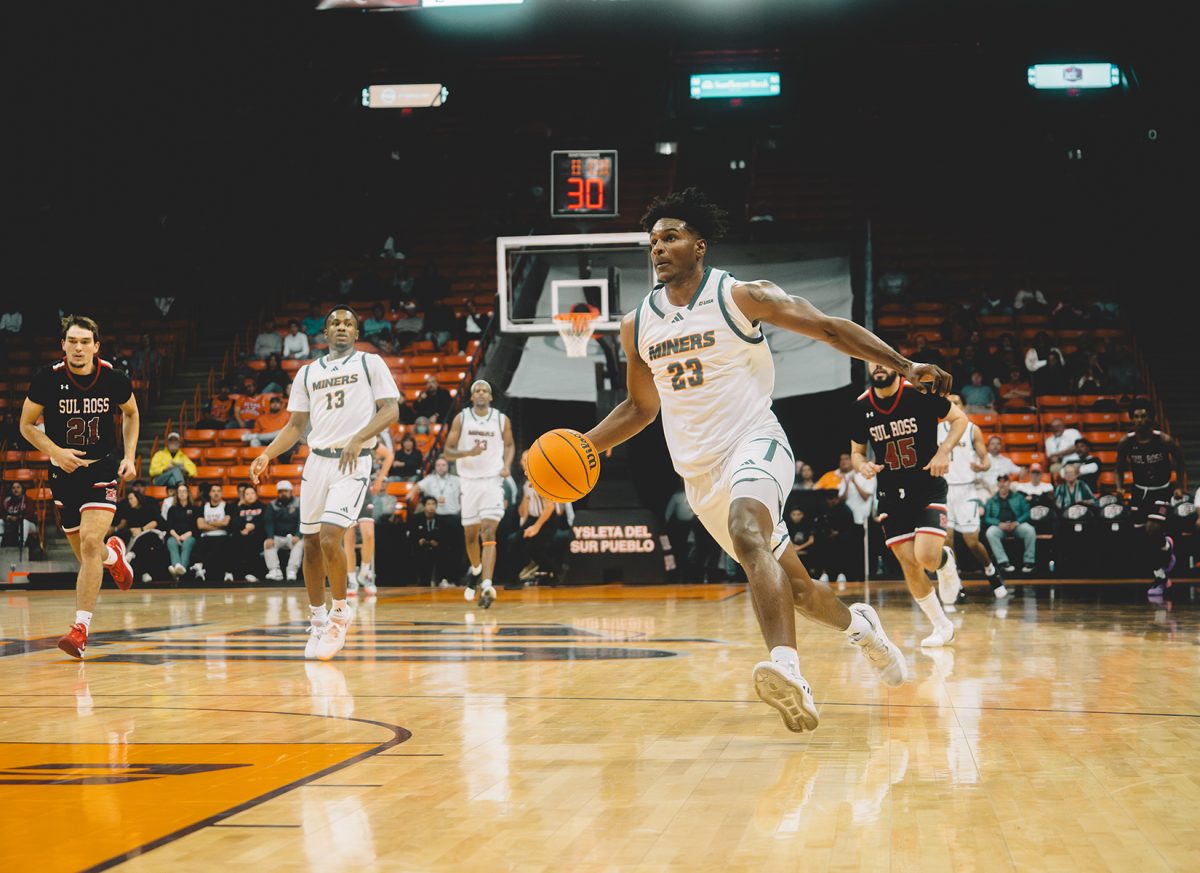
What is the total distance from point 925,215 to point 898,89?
13.3ft

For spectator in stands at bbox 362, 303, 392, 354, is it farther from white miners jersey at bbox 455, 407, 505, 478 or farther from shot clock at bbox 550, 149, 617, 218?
white miners jersey at bbox 455, 407, 505, 478

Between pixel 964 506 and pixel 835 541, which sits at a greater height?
pixel 964 506

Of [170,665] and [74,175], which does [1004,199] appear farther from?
[170,665]

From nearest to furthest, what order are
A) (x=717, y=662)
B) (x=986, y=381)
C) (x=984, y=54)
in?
(x=717, y=662) < (x=986, y=381) < (x=984, y=54)

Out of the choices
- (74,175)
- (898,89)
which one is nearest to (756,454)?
(898,89)

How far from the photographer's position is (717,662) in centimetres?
710

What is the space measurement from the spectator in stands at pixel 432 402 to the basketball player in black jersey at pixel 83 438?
10510 mm

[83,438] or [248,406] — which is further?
[248,406]

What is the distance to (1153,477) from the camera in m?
13.1

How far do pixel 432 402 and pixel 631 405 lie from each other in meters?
13.5

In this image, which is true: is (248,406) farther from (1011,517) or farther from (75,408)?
(75,408)

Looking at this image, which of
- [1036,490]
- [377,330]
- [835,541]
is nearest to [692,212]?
[835,541]

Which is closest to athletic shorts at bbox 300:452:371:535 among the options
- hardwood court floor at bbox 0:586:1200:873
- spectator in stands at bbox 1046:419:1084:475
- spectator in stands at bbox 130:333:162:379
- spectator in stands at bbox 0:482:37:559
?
hardwood court floor at bbox 0:586:1200:873

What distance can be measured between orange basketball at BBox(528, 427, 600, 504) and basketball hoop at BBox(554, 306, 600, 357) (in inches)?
443
